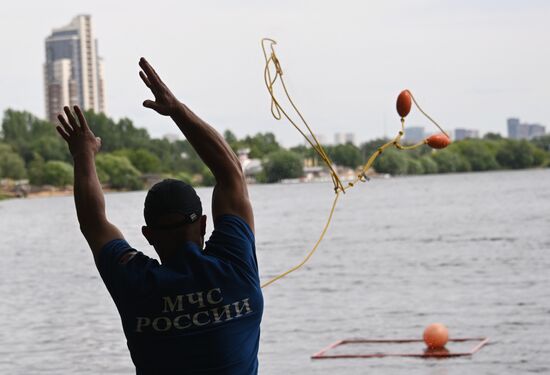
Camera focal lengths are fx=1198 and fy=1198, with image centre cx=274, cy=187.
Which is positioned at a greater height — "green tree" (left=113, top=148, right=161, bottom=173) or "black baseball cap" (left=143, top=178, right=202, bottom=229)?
"green tree" (left=113, top=148, right=161, bottom=173)

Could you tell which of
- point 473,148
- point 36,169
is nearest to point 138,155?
point 36,169

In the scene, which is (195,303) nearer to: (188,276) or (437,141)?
(188,276)

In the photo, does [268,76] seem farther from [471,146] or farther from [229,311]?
[471,146]

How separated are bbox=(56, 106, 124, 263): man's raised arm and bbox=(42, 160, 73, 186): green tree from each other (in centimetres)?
15545

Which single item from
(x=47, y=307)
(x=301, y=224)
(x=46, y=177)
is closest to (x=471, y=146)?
(x=46, y=177)

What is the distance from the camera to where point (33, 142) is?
179m

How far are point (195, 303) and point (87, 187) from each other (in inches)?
22.6

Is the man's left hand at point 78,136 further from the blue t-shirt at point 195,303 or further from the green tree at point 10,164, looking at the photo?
the green tree at point 10,164

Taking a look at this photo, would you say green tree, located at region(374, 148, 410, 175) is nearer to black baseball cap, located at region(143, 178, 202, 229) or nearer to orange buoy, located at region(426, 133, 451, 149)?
orange buoy, located at region(426, 133, 451, 149)

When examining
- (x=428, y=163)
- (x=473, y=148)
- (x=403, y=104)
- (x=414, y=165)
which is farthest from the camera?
(x=428, y=163)

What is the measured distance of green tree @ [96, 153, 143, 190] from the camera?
158m

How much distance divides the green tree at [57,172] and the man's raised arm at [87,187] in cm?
15545

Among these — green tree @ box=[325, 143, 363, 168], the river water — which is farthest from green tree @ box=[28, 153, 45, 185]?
the river water

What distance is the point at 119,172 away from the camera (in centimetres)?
16538
